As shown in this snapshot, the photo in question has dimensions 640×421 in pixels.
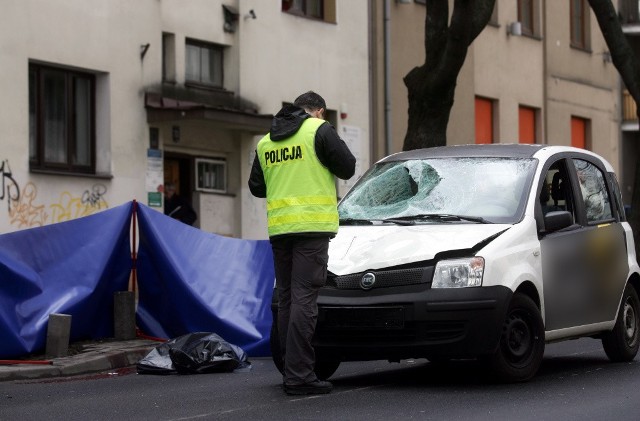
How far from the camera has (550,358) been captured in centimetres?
1320

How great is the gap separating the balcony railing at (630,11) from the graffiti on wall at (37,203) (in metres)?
22.8

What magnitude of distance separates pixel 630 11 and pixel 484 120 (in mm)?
9341

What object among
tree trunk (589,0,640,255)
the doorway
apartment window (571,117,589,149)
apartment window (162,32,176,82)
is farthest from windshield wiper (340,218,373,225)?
apartment window (571,117,589,149)

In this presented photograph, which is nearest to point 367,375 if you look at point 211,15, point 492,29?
point 211,15

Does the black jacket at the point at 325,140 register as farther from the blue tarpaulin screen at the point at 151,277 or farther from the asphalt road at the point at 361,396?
the blue tarpaulin screen at the point at 151,277

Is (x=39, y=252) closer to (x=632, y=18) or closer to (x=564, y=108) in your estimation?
(x=564, y=108)

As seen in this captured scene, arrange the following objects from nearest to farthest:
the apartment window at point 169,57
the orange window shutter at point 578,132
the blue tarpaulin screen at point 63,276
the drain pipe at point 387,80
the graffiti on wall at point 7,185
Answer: the blue tarpaulin screen at point 63,276, the graffiti on wall at point 7,185, the apartment window at point 169,57, the drain pipe at point 387,80, the orange window shutter at point 578,132

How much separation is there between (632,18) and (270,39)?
1798cm

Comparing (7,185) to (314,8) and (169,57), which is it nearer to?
(169,57)

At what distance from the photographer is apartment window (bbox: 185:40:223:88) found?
25078mm

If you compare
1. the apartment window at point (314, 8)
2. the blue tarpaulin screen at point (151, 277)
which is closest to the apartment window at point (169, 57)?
the apartment window at point (314, 8)

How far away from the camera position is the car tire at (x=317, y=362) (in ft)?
35.7

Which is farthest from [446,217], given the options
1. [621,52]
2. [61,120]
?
[621,52]

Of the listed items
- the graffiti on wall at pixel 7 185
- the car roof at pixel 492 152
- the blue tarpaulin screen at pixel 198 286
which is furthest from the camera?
the graffiti on wall at pixel 7 185
